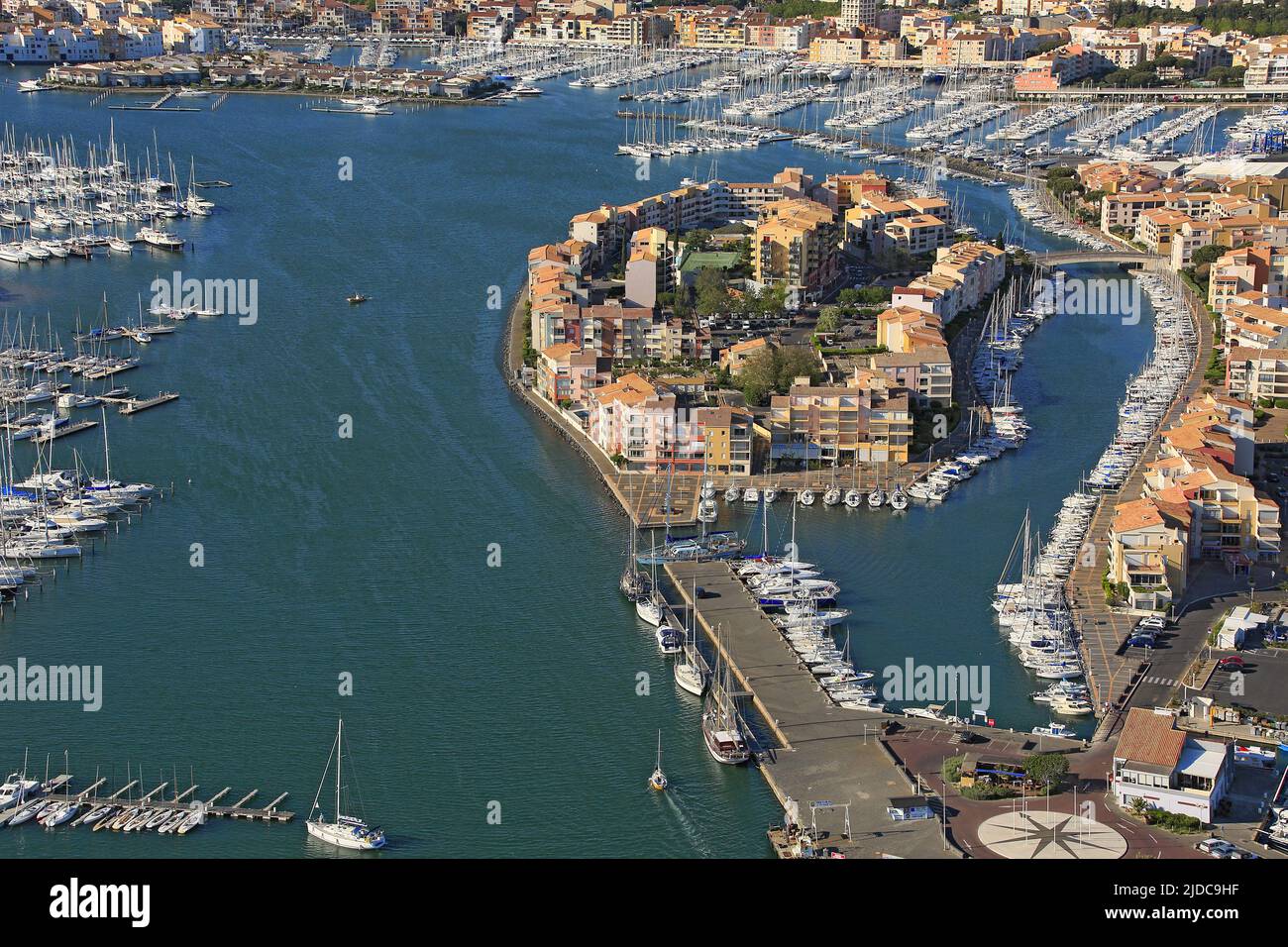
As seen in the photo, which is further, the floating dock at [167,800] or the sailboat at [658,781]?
the sailboat at [658,781]

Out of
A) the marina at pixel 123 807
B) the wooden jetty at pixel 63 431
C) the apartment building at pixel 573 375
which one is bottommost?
the marina at pixel 123 807

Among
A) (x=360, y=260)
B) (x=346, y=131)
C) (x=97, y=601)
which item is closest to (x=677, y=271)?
(x=360, y=260)

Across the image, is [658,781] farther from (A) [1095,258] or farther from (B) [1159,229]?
(B) [1159,229]

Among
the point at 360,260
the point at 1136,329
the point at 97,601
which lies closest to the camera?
the point at 97,601

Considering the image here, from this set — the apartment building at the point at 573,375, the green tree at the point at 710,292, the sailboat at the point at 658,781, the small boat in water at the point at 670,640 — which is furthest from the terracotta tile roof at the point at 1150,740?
the green tree at the point at 710,292

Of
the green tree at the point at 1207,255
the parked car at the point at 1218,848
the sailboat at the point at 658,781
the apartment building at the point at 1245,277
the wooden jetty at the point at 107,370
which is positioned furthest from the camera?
the green tree at the point at 1207,255

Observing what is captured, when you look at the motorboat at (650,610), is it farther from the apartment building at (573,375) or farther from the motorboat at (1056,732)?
the apartment building at (573,375)
